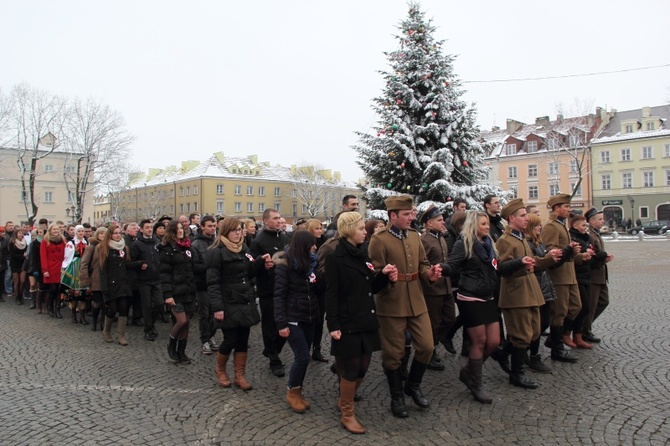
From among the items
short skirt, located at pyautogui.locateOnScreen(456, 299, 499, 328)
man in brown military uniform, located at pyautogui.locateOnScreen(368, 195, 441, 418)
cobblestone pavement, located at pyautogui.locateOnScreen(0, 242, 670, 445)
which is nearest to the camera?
cobblestone pavement, located at pyautogui.locateOnScreen(0, 242, 670, 445)

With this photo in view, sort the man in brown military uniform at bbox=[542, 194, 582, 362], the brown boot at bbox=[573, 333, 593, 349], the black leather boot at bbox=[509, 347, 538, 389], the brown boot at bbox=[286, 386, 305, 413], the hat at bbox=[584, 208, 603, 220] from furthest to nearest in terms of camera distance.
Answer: the hat at bbox=[584, 208, 603, 220] < the brown boot at bbox=[573, 333, 593, 349] < the man in brown military uniform at bbox=[542, 194, 582, 362] < the black leather boot at bbox=[509, 347, 538, 389] < the brown boot at bbox=[286, 386, 305, 413]

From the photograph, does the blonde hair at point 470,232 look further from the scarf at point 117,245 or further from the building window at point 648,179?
the building window at point 648,179

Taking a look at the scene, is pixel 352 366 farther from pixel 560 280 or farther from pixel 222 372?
pixel 560 280

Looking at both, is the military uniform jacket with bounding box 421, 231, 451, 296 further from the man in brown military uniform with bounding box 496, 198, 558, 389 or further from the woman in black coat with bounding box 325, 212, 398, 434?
the woman in black coat with bounding box 325, 212, 398, 434

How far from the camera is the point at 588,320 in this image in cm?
739

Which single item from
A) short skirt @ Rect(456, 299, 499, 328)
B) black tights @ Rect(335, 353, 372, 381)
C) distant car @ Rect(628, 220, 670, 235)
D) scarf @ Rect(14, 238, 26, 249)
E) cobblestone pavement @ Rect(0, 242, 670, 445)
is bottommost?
cobblestone pavement @ Rect(0, 242, 670, 445)

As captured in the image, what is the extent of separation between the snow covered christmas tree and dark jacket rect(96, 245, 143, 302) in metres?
9.10

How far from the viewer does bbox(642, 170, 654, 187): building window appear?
186 ft

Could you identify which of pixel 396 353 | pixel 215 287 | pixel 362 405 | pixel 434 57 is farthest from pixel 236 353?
pixel 434 57

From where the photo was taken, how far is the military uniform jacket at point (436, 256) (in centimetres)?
650

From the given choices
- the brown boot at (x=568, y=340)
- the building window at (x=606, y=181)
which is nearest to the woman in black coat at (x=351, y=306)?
the brown boot at (x=568, y=340)

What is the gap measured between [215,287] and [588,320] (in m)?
5.35

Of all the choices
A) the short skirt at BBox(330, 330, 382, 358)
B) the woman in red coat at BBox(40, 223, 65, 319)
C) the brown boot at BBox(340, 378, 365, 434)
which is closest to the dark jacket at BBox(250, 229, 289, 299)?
the short skirt at BBox(330, 330, 382, 358)

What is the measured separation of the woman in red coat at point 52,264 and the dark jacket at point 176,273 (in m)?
5.06
